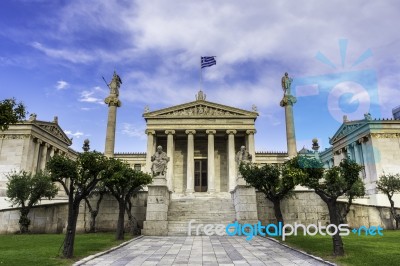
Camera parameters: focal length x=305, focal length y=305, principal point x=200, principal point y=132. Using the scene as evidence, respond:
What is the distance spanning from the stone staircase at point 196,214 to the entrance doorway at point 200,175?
55.6ft

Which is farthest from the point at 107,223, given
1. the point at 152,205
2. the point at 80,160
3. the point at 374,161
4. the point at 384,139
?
the point at 384,139

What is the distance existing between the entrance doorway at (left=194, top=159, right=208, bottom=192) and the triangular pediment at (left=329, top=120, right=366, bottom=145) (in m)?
24.1

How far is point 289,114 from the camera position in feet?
119

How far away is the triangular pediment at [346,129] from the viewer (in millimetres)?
47231

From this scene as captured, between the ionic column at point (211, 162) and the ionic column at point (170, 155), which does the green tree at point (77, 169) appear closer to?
the ionic column at point (170, 155)

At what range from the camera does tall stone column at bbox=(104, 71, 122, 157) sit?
118 ft

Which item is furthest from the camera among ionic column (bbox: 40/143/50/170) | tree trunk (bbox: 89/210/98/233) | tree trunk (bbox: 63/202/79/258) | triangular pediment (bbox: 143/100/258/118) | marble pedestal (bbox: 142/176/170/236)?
ionic column (bbox: 40/143/50/170)

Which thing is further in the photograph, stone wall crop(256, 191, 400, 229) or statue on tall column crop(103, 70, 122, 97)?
statue on tall column crop(103, 70, 122, 97)

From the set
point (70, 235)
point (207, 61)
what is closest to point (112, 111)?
point (207, 61)

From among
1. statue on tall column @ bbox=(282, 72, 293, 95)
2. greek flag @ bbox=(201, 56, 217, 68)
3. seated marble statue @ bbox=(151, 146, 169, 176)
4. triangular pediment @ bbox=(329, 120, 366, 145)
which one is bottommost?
seated marble statue @ bbox=(151, 146, 169, 176)

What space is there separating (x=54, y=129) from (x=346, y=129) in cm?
5017

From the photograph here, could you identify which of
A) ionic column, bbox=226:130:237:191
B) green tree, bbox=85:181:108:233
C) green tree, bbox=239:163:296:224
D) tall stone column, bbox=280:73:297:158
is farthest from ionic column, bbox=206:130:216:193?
green tree, bbox=239:163:296:224

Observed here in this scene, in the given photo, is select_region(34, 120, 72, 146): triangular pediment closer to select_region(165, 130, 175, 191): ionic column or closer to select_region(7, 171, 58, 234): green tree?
select_region(165, 130, 175, 191): ionic column

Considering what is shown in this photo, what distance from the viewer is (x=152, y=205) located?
2166 cm
